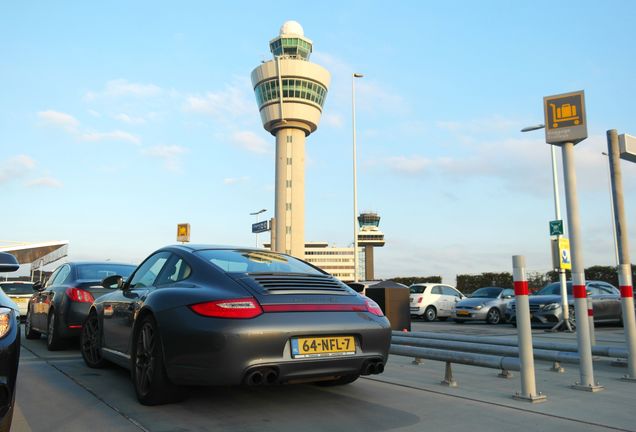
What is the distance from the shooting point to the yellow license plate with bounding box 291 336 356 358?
12.6 feet

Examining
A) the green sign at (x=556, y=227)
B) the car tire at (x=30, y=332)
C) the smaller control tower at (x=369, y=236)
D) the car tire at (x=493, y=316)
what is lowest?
the car tire at (x=493, y=316)

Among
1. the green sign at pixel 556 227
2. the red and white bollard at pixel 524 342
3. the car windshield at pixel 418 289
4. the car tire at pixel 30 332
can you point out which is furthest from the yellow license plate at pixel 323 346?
the car windshield at pixel 418 289

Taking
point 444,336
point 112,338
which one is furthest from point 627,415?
point 112,338

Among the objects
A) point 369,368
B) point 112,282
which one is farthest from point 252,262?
point 112,282

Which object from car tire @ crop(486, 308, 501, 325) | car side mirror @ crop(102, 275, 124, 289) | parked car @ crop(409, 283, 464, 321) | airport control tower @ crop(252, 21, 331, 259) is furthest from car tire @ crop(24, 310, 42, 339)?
airport control tower @ crop(252, 21, 331, 259)

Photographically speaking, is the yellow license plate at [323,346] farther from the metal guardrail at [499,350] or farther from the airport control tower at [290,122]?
the airport control tower at [290,122]

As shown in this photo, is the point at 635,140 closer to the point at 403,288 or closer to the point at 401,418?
the point at 401,418

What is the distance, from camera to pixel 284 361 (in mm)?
3764

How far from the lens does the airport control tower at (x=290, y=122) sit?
230 ft

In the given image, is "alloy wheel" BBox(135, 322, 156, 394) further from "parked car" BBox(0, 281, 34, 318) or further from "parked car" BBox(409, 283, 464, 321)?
"parked car" BBox(409, 283, 464, 321)

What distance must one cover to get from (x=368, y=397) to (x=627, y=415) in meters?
2.09

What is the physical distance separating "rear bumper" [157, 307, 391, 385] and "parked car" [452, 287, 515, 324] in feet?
49.5

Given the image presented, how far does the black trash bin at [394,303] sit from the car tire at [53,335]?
6113mm

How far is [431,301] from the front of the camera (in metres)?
20.8
